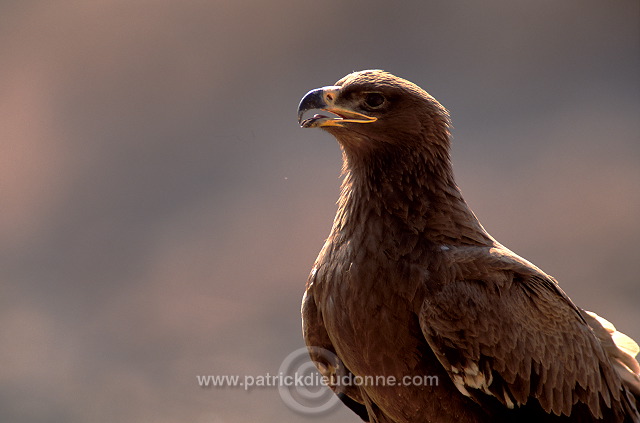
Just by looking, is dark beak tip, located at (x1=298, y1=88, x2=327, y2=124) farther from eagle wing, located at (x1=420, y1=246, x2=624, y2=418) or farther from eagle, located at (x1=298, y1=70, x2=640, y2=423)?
eagle wing, located at (x1=420, y1=246, x2=624, y2=418)

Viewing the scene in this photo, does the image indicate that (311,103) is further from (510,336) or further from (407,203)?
(510,336)

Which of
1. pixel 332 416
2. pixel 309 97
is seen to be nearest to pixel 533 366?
pixel 309 97

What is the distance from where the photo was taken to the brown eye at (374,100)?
11.9ft

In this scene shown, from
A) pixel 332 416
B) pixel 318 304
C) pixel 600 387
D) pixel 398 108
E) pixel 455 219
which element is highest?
pixel 398 108

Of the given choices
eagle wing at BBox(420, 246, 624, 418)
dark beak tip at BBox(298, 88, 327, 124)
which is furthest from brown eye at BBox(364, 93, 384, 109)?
eagle wing at BBox(420, 246, 624, 418)

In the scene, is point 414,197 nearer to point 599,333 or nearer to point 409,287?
point 409,287

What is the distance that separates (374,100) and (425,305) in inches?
39.2

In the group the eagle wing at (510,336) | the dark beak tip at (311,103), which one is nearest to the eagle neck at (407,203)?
the eagle wing at (510,336)

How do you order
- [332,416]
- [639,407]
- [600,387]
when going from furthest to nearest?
[332,416] < [639,407] < [600,387]

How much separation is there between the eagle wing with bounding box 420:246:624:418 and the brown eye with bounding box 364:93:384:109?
2.44 ft

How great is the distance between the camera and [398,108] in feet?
11.8

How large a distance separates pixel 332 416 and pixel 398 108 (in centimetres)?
427

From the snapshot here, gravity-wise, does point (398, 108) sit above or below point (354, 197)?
above

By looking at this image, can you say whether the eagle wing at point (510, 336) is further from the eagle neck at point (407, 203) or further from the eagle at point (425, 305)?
the eagle neck at point (407, 203)
